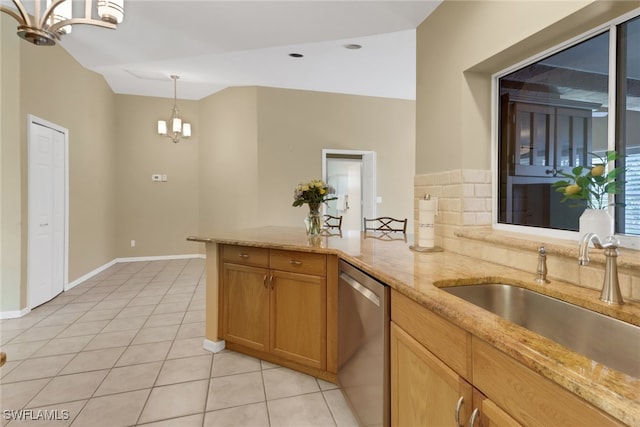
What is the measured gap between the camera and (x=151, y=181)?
6.27m

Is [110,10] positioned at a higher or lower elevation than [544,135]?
higher

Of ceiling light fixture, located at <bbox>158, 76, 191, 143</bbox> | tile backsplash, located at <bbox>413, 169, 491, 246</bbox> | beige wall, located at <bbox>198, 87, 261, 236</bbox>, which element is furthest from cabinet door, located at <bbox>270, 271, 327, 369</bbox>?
ceiling light fixture, located at <bbox>158, 76, 191, 143</bbox>

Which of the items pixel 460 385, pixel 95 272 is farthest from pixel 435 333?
pixel 95 272

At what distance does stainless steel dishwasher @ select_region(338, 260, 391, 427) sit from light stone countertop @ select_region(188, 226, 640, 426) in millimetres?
102

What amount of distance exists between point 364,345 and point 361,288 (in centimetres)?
28

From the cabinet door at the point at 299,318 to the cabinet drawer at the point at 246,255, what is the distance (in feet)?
0.46

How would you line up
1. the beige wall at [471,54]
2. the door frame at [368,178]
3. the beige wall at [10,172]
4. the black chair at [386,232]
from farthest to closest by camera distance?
1. the door frame at [368,178]
2. the beige wall at [10,172]
3. the black chair at [386,232]
4. the beige wall at [471,54]

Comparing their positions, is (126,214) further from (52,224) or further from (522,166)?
(522,166)

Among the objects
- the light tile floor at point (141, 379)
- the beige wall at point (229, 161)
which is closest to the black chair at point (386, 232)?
the light tile floor at point (141, 379)

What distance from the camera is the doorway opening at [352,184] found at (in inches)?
237

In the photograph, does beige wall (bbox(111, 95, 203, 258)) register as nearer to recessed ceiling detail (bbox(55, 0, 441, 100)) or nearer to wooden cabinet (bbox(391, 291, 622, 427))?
recessed ceiling detail (bbox(55, 0, 441, 100))

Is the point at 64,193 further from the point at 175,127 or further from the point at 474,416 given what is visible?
the point at 474,416

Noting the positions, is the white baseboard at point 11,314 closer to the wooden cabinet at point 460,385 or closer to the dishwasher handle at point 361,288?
the dishwasher handle at point 361,288

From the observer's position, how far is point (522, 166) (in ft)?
6.48
